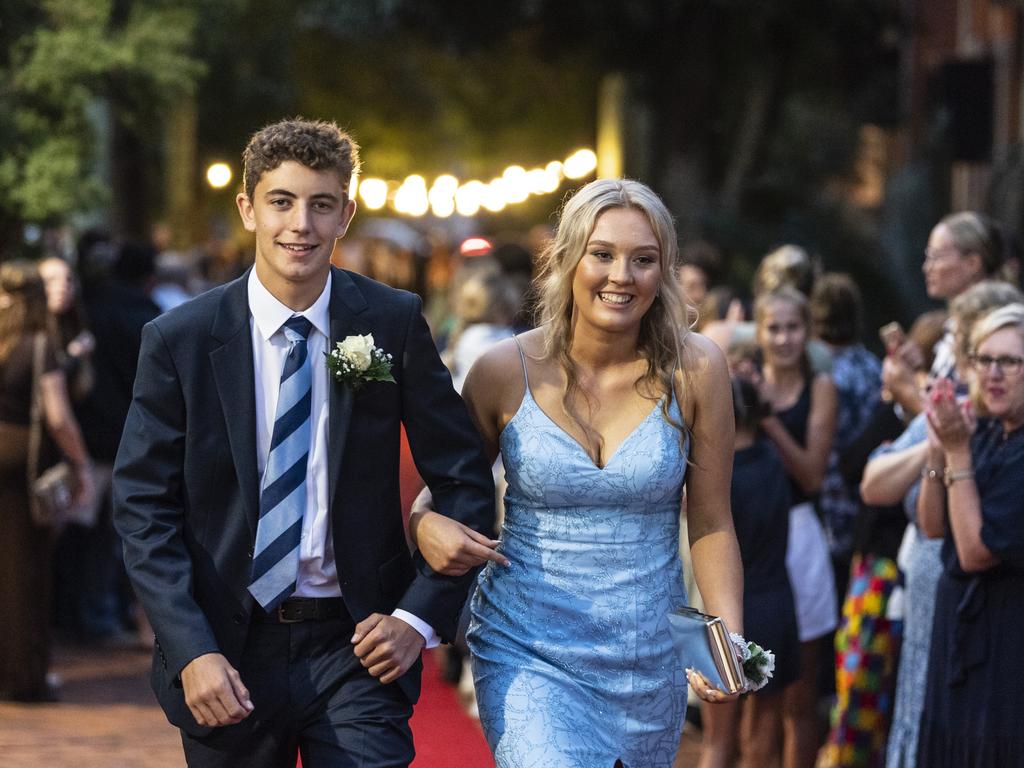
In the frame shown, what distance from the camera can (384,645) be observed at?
14.0ft

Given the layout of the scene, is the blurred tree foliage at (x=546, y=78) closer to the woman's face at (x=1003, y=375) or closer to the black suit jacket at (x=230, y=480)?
the black suit jacket at (x=230, y=480)

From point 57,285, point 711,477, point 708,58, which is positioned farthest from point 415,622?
point 708,58

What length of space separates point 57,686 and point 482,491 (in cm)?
639

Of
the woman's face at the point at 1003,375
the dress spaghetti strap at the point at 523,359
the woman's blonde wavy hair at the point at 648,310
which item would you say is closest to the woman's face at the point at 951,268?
the woman's face at the point at 1003,375

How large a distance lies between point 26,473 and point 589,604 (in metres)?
5.87

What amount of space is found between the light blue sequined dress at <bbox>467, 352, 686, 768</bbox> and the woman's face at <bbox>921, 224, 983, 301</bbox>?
10.4 ft

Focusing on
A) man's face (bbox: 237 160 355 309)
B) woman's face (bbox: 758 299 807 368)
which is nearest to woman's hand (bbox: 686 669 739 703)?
man's face (bbox: 237 160 355 309)

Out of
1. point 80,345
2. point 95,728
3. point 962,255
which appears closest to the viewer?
point 962,255

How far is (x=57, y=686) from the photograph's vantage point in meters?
10.1

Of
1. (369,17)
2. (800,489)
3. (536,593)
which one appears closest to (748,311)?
(800,489)

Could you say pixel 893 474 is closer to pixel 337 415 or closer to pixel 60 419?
pixel 337 415

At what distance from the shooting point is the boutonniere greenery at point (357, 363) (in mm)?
4277

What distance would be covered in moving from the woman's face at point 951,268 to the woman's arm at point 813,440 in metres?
0.68

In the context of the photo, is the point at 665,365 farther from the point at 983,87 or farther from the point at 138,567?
the point at 983,87
